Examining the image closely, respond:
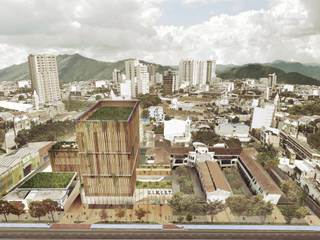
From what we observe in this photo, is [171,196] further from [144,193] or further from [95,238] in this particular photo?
[95,238]

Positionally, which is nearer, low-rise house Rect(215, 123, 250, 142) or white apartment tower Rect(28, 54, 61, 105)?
low-rise house Rect(215, 123, 250, 142)

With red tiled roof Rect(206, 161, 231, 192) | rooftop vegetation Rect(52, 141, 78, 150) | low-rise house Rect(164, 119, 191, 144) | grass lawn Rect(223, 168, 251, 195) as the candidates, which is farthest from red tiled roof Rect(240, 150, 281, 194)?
rooftop vegetation Rect(52, 141, 78, 150)

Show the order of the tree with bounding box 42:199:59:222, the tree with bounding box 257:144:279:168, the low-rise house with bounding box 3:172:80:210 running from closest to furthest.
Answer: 1. the tree with bounding box 42:199:59:222
2. the low-rise house with bounding box 3:172:80:210
3. the tree with bounding box 257:144:279:168

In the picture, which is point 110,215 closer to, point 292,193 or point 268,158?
point 292,193

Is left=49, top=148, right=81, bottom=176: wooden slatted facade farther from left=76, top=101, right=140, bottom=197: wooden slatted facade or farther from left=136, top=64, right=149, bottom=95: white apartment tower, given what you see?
left=136, top=64, right=149, bottom=95: white apartment tower

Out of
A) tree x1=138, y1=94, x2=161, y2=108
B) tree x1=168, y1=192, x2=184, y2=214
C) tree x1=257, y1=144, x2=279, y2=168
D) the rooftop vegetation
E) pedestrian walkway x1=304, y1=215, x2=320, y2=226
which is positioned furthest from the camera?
tree x1=138, y1=94, x2=161, y2=108

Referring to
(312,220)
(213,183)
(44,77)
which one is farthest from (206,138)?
(44,77)

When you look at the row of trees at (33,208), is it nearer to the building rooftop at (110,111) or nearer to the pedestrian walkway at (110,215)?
the pedestrian walkway at (110,215)
